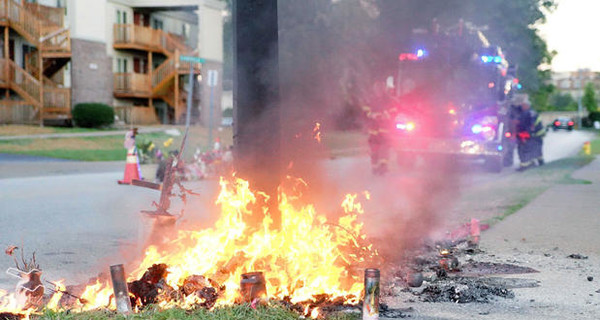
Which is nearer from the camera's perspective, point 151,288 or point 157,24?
point 151,288

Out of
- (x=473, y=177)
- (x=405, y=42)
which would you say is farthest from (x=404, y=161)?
(x=405, y=42)

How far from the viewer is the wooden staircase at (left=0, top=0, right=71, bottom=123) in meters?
28.7

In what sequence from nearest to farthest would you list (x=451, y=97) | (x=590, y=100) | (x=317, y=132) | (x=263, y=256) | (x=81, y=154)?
(x=263, y=256), (x=317, y=132), (x=451, y=97), (x=81, y=154), (x=590, y=100)

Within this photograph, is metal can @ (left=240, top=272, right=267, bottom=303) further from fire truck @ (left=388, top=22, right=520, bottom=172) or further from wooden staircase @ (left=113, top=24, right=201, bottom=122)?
wooden staircase @ (left=113, top=24, right=201, bottom=122)

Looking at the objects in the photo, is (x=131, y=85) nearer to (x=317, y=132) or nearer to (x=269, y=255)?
(x=317, y=132)

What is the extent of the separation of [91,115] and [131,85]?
519 centimetres

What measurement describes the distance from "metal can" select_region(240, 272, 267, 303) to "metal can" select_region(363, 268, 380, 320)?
71 centimetres

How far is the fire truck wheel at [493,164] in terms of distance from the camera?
49.4ft

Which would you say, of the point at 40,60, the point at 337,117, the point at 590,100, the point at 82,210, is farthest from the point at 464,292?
the point at 590,100

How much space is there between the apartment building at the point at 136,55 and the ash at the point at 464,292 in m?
25.6

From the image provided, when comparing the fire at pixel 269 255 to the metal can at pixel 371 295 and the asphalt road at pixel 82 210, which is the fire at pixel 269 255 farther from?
the asphalt road at pixel 82 210

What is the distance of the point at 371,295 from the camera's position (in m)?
4.39

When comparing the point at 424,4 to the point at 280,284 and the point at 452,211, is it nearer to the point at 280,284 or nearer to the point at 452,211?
the point at 452,211

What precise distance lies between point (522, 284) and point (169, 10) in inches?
1326
